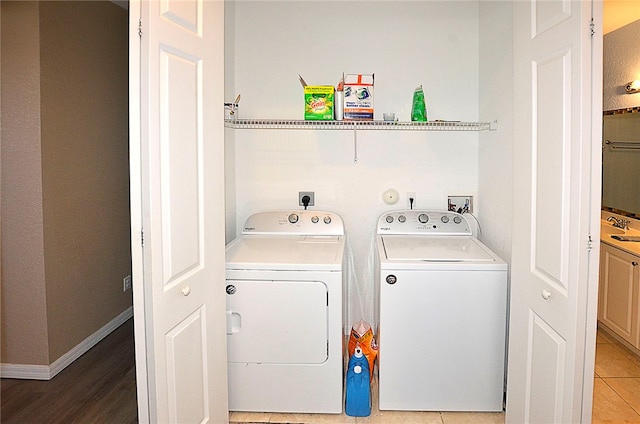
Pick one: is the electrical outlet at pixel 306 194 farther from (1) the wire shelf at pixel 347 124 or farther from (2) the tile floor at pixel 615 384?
(2) the tile floor at pixel 615 384

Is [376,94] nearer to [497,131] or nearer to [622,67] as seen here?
[497,131]

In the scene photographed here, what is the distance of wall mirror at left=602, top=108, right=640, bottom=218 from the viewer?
2285 mm

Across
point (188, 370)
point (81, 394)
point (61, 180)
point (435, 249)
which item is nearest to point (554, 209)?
point (435, 249)

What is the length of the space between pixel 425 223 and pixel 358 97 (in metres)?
0.87

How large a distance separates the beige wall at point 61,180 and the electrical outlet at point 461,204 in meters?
2.27

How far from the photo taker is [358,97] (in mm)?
2906

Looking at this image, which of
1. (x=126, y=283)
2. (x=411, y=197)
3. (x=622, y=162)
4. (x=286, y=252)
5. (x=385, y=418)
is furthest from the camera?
(x=126, y=283)

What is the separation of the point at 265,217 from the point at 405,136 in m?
1.01

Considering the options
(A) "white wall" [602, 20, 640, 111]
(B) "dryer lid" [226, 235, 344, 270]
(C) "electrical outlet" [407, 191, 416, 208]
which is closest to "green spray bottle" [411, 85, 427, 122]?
(C) "electrical outlet" [407, 191, 416, 208]

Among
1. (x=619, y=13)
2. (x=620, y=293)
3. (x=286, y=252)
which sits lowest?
(x=620, y=293)

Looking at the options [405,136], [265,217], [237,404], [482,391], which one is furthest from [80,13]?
[482,391]

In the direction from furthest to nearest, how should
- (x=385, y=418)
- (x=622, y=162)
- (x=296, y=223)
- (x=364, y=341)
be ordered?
→ 1. (x=296, y=223)
2. (x=364, y=341)
3. (x=385, y=418)
4. (x=622, y=162)

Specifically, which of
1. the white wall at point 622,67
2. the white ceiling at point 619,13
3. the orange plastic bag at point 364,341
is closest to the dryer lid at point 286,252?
the orange plastic bag at point 364,341

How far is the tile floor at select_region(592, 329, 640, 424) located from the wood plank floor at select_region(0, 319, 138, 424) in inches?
87.1
